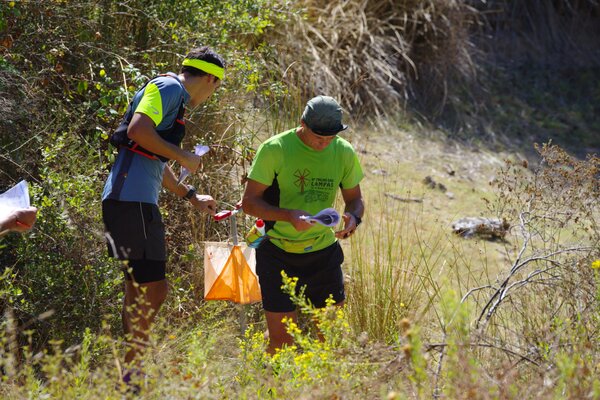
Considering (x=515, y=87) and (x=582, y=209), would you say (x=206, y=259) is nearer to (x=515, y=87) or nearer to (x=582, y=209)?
(x=582, y=209)

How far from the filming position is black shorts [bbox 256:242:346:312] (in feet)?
14.3

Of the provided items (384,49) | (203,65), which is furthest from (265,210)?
(384,49)

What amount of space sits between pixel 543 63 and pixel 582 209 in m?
9.10

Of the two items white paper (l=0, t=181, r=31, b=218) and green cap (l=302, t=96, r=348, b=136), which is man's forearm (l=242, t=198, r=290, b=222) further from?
white paper (l=0, t=181, r=31, b=218)

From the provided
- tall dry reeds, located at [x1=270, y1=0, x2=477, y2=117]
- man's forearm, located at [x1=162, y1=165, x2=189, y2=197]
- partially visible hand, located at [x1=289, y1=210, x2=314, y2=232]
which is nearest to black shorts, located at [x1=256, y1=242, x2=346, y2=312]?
partially visible hand, located at [x1=289, y1=210, x2=314, y2=232]

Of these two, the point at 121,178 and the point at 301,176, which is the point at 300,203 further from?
the point at 121,178

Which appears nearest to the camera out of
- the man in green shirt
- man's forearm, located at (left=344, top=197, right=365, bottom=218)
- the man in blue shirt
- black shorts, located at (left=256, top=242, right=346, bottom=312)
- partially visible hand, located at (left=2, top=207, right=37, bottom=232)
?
partially visible hand, located at (left=2, top=207, right=37, bottom=232)

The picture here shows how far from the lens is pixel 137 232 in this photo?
4082 mm

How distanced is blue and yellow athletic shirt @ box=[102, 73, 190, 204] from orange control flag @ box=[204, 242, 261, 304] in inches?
29.5

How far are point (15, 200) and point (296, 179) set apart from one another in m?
1.36

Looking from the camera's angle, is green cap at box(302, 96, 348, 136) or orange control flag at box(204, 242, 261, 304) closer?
green cap at box(302, 96, 348, 136)

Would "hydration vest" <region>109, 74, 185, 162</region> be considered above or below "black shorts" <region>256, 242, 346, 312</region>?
above

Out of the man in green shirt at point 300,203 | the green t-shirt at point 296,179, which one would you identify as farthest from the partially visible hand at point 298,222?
the green t-shirt at point 296,179

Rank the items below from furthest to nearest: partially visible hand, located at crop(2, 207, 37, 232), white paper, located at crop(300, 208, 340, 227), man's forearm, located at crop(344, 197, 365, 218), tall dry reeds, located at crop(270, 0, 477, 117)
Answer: tall dry reeds, located at crop(270, 0, 477, 117), man's forearm, located at crop(344, 197, 365, 218), white paper, located at crop(300, 208, 340, 227), partially visible hand, located at crop(2, 207, 37, 232)
